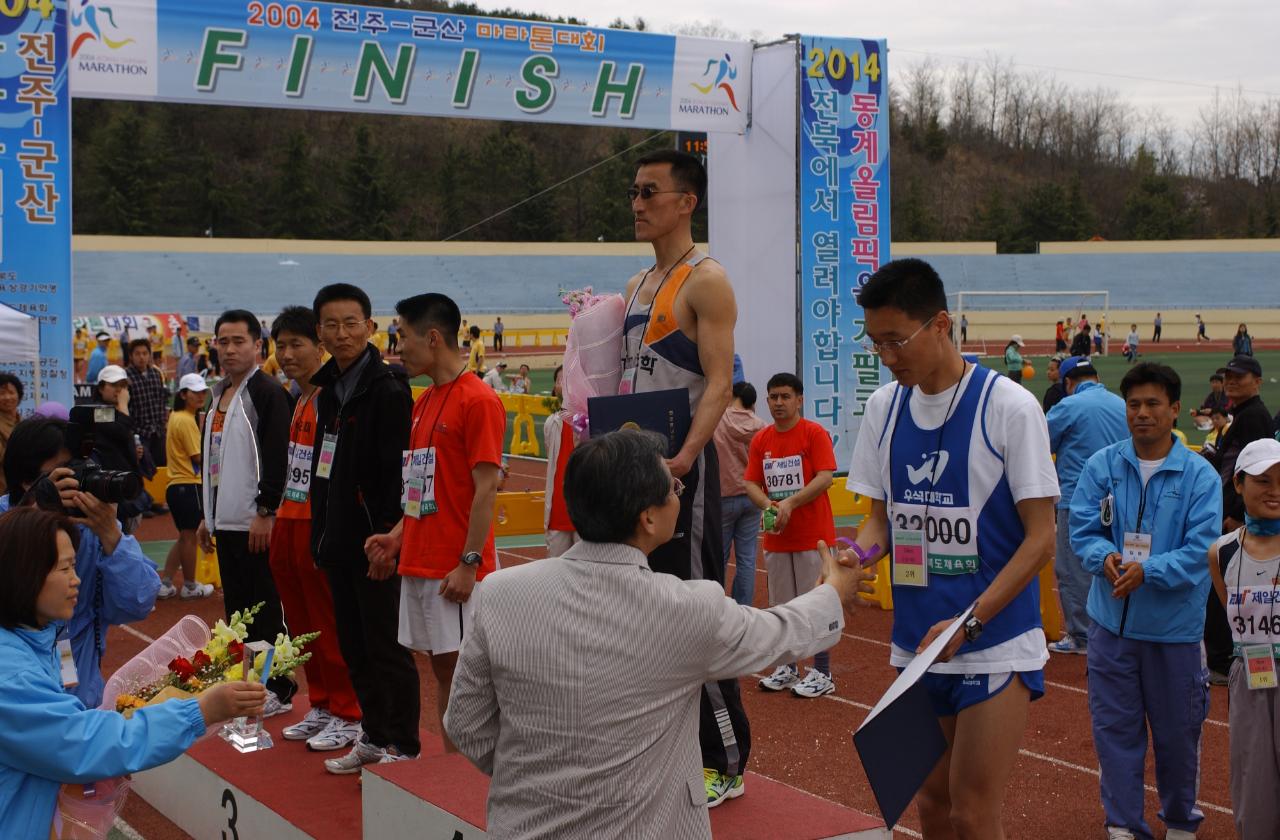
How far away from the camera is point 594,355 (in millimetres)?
4172

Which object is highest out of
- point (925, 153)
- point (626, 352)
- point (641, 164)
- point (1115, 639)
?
point (925, 153)

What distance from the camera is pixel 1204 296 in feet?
210

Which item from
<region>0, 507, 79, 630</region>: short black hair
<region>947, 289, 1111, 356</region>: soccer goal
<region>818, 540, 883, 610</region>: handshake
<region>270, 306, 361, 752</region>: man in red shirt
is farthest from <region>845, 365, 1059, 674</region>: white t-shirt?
<region>947, 289, 1111, 356</region>: soccer goal

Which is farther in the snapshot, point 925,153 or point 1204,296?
point 925,153

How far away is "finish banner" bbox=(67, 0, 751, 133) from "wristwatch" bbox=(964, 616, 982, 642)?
9.96 metres

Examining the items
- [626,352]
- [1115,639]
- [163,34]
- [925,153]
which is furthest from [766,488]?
[925,153]

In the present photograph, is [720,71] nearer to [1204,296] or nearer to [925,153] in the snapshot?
[1204,296]

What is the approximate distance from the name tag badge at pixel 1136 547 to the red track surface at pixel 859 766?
1.25 metres

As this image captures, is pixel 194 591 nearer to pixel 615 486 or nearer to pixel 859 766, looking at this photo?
pixel 859 766

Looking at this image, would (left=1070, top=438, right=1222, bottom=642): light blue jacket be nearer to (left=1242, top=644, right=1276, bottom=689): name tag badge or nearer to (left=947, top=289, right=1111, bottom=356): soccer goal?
(left=1242, top=644, right=1276, bottom=689): name tag badge

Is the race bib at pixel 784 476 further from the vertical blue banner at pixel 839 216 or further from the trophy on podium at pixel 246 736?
the vertical blue banner at pixel 839 216

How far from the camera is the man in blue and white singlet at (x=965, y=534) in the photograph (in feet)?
10.9

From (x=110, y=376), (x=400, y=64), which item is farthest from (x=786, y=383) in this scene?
(x=400, y=64)

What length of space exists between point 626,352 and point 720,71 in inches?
431
